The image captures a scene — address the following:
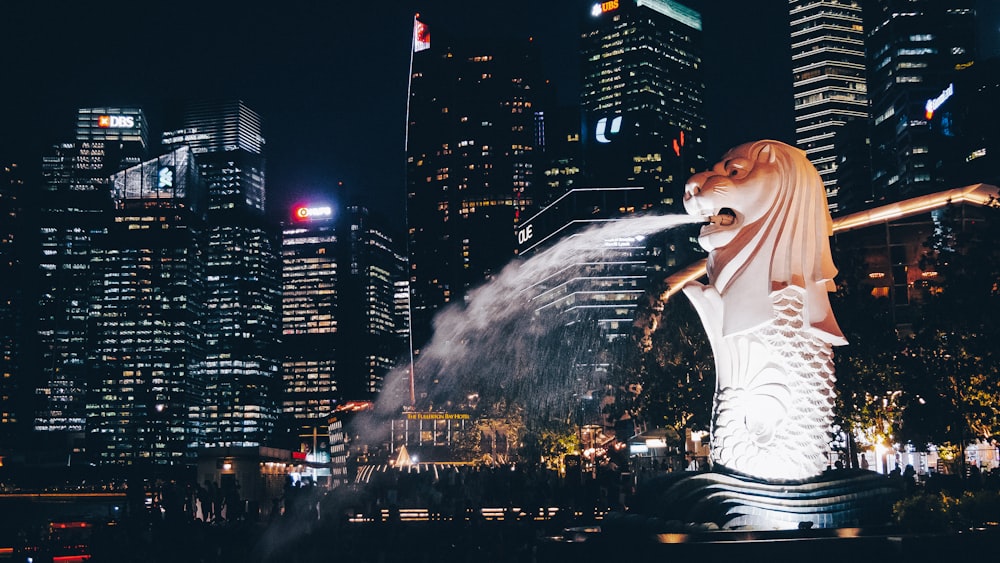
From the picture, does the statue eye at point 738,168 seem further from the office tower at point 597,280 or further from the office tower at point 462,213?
the office tower at point 462,213

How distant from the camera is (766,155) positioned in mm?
19828

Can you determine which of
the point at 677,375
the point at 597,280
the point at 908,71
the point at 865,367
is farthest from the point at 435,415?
the point at 908,71

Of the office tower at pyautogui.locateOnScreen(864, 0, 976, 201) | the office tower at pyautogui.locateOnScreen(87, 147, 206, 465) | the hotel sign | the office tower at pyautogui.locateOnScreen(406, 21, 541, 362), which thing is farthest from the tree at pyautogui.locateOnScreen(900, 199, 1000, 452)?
the office tower at pyautogui.locateOnScreen(87, 147, 206, 465)

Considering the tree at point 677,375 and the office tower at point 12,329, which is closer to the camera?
the tree at point 677,375

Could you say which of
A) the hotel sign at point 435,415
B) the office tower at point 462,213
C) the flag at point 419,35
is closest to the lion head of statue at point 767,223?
the hotel sign at point 435,415

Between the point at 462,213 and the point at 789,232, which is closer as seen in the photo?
the point at 789,232

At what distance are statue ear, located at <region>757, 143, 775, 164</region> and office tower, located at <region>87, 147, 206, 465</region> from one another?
17670 centimetres

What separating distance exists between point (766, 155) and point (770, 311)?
2853mm

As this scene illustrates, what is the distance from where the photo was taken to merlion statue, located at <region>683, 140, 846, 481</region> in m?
19.2

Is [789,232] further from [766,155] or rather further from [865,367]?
[865,367]

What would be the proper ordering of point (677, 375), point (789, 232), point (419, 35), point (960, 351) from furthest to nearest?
point (419, 35), point (677, 375), point (960, 351), point (789, 232)

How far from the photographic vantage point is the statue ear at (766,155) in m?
19.8

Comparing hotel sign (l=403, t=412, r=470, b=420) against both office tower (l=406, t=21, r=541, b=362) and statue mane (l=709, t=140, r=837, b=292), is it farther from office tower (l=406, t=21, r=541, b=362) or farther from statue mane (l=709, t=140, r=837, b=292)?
statue mane (l=709, t=140, r=837, b=292)

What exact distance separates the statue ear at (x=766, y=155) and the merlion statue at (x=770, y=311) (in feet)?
0.06
